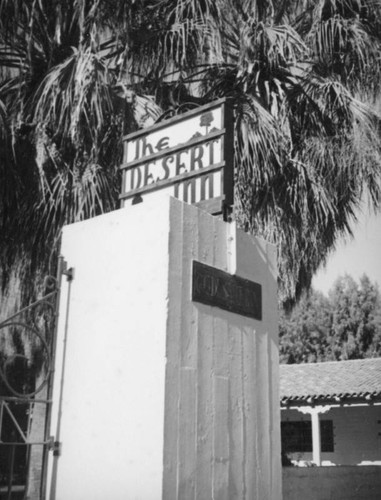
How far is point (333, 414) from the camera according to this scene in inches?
688

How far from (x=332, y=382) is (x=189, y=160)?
564 inches

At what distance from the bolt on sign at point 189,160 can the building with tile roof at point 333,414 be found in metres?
12.9

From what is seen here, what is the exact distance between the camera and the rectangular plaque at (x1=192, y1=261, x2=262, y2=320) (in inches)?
128

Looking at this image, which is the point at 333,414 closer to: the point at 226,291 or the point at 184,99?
the point at 184,99

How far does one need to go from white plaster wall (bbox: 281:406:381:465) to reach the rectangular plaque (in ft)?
47.3

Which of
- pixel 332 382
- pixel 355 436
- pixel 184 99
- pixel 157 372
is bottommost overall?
pixel 355 436

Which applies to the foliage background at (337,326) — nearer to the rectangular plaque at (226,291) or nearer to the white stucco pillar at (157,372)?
the rectangular plaque at (226,291)

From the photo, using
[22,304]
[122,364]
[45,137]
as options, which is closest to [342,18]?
[45,137]

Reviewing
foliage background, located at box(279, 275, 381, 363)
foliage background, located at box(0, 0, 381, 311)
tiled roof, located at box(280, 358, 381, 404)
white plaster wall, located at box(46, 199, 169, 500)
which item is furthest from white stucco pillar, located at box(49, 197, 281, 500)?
foliage background, located at box(279, 275, 381, 363)

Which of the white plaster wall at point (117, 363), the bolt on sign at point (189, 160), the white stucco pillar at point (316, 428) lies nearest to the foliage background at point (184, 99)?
the bolt on sign at point (189, 160)

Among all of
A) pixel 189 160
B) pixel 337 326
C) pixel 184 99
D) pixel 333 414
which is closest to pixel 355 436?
pixel 333 414

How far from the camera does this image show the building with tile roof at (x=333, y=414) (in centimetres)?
1598

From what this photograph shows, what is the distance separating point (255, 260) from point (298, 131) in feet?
14.5

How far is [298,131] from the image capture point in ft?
25.4
